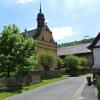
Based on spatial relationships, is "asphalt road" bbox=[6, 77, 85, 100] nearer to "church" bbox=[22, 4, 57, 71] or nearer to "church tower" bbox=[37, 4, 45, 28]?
"church" bbox=[22, 4, 57, 71]

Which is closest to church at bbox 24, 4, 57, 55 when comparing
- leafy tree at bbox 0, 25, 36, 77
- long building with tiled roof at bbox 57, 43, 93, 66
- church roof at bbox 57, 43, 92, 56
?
long building with tiled roof at bbox 57, 43, 93, 66

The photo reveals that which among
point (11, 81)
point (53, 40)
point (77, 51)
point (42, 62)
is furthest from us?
point (77, 51)

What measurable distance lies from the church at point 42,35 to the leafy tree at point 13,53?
26.3 m

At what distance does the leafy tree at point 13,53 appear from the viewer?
3672 cm

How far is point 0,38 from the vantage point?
124ft

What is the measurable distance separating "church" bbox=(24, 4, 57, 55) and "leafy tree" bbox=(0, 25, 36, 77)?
26.3 m

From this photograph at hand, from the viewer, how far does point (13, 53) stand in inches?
1454

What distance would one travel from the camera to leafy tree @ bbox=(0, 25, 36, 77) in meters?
36.7

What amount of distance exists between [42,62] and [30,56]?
1776 cm

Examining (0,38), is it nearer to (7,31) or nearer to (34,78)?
(7,31)

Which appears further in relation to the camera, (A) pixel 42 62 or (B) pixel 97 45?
(A) pixel 42 62

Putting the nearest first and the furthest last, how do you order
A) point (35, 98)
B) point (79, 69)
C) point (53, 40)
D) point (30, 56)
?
point (35, 98) → point (30, 56) → point (79, 69) → point (53, 40)

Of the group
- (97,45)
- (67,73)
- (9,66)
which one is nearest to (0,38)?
→ (9,66)

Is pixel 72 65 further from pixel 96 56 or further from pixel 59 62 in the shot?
pixel 96 56
